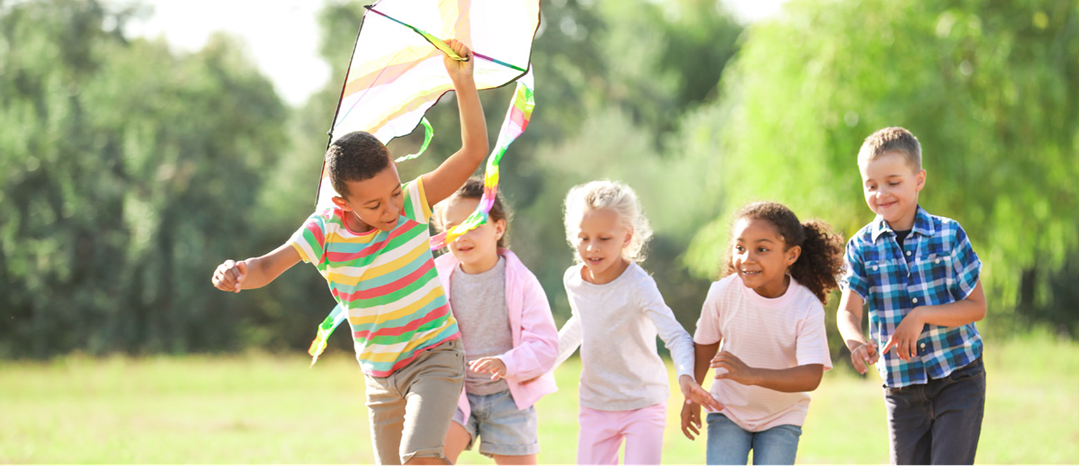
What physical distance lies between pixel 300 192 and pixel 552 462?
15.2m

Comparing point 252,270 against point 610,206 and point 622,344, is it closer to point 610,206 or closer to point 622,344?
point 610,206

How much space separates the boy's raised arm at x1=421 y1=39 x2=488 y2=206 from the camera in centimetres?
360

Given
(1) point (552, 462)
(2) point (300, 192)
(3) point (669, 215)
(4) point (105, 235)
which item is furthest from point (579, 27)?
(1) point (552, 462)

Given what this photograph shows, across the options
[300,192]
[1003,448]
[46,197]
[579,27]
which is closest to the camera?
[1003,448]

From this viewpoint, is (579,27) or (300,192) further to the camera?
(579,27)

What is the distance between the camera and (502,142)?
156 inches

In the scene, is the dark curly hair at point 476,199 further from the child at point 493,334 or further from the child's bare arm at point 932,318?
the child's bare arm at point 932,318

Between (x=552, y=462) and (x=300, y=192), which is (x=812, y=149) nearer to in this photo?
(x=552, y=462)

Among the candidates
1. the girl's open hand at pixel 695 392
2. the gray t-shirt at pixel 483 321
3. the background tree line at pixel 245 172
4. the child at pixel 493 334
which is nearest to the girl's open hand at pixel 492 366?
the child at pixel 493 334

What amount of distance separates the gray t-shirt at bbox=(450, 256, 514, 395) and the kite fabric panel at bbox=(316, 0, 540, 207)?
869mm

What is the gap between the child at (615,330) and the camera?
4.25 meters

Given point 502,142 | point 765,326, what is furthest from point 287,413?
point 765,326

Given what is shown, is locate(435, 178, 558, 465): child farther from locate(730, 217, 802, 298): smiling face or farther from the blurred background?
the blurred background

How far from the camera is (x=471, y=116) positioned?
360cm
